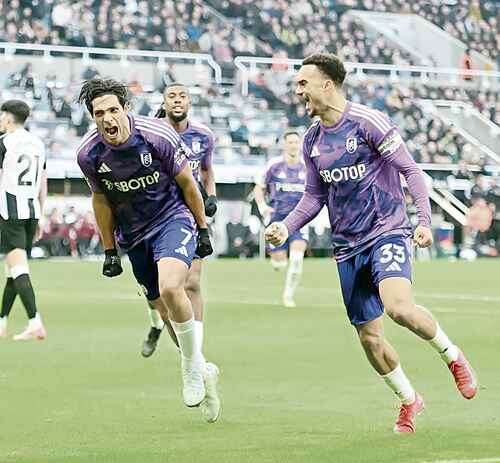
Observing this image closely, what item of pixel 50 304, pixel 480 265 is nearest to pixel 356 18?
pixel 480 265

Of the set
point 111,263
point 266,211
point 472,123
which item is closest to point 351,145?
point 111,263

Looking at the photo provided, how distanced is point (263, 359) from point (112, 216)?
12.2 ft

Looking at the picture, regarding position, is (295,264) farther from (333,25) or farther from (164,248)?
(333,25)

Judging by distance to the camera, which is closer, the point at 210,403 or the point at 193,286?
the point at 210,403

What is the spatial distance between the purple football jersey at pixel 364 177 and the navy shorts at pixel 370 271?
0.05m

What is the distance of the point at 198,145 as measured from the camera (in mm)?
12602

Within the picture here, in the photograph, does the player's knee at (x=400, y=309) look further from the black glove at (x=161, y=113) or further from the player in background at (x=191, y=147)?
the black glove at (x=161, y=113)

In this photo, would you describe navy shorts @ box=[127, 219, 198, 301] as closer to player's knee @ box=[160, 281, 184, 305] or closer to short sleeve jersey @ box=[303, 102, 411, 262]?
player's knee @ box=[160, 281, 184, 305]

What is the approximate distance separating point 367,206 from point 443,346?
97 centimetres

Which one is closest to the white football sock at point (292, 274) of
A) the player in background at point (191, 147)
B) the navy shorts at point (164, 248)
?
the player in background at point (191, 147)

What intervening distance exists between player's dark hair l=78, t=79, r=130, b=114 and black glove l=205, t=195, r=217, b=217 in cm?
295

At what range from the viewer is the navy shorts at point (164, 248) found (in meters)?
9.27

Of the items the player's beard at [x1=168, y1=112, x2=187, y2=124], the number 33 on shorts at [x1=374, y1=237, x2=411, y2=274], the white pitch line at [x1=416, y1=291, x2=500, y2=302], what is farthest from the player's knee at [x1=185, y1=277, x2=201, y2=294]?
the white pitch line at [x1=416, y1=291, x2=500, y2=302]

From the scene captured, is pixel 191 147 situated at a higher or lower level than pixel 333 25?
higher
